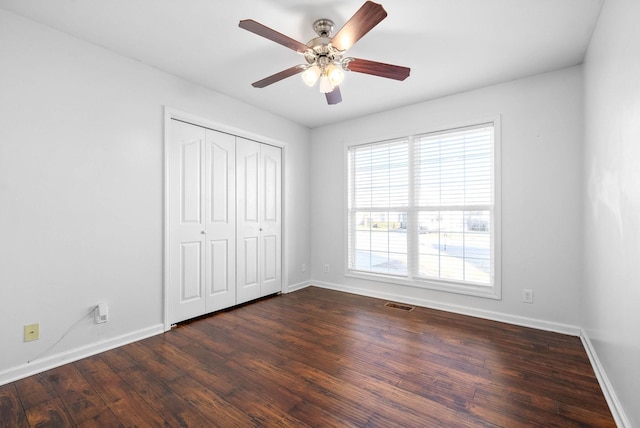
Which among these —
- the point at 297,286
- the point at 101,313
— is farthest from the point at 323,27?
the point at 297,286

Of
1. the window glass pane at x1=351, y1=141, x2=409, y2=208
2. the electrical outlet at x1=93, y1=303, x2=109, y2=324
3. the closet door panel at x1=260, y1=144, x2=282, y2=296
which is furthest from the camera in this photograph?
the closet door panel at x1=260, y1=144, x2=282, y2=296

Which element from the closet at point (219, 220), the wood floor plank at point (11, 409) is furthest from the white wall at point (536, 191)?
the wood floor plank at point (11, 409)

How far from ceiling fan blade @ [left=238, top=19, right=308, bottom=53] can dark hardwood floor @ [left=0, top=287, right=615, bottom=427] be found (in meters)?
2.27

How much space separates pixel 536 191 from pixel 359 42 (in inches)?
90.6

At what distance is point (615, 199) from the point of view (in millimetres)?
1708

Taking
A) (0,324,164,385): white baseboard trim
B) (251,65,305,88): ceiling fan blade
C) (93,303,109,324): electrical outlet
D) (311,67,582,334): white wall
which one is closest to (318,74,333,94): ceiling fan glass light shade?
(251,65,305,88): ceiling fan blade

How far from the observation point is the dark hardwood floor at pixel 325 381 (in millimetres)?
1633

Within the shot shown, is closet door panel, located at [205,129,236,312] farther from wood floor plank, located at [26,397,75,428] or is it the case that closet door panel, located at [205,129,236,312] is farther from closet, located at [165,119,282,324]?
wood floor plank, located at [26,397,75,428]

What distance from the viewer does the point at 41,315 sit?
2146mm

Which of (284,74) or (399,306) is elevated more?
(284,74)

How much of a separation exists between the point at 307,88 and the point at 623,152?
8.89 ft

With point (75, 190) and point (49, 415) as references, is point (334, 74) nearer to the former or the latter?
point (75, 190)

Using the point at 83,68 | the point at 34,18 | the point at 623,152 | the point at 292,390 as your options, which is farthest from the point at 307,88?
the point at 292,390

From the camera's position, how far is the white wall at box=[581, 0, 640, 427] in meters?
1.41
